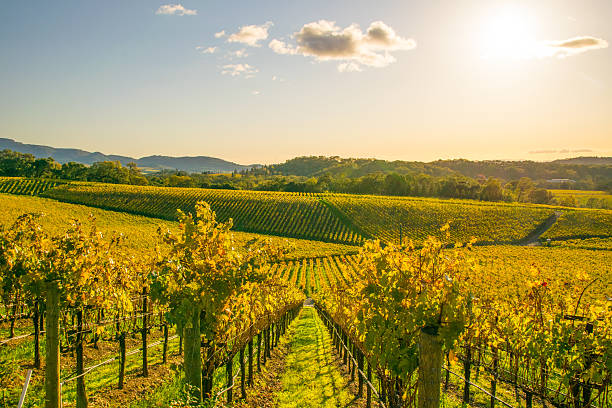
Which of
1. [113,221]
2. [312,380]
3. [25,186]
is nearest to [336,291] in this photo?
[312,380]

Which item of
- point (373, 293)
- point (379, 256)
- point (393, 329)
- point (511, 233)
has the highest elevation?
point (379, 256)

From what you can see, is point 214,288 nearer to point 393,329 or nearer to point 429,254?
point 393,329

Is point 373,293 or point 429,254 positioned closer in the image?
point 429,254

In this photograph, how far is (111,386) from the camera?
823 centimetres

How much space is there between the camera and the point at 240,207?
76.2m

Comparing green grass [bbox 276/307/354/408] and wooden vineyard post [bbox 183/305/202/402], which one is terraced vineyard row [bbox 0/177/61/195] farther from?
wooden vineyard post [bbox 183/305/202/402]

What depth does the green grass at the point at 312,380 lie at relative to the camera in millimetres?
8219

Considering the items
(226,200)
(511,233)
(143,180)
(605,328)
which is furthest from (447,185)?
(605,328)

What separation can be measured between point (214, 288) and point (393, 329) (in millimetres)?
3016

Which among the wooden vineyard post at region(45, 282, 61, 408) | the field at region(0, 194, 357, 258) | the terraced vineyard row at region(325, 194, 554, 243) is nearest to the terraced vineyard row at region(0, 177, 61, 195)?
the field at region(0, 194, 357, 258)

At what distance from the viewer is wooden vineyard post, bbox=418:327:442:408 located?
147 inches

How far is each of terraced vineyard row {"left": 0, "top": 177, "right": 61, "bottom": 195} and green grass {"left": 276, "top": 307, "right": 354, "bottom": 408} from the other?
85.3 meters

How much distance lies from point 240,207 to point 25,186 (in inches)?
2036

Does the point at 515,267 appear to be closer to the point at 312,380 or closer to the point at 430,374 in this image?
the point at 312,380
